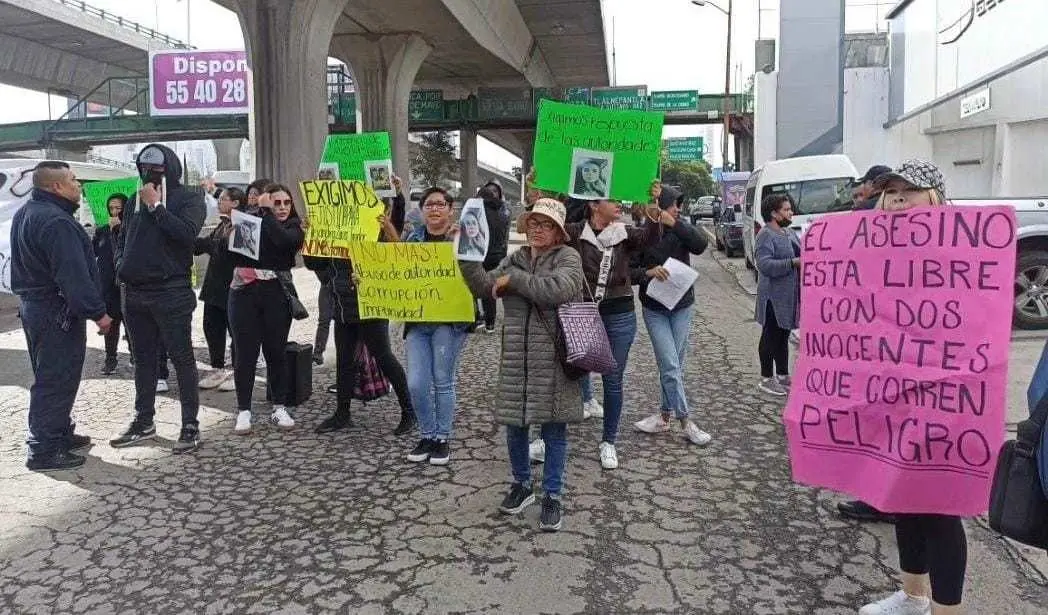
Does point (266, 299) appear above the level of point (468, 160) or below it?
below

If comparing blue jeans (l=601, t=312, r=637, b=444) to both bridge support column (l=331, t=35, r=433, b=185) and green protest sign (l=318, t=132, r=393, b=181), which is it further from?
bridge support column (l=331, t=35, r=433, b=185)

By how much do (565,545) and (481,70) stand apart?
3340 cm

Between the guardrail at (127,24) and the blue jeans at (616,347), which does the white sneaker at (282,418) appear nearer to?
the blue jeans at (616,347)

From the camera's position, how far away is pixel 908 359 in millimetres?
2857

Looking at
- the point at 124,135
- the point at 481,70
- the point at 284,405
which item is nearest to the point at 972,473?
the point at 284,405

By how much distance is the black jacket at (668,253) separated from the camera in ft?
17.1

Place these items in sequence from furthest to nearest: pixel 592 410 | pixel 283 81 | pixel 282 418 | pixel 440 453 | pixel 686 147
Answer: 1. pixel 686 147
2. pixel 283 81
3. pixel 592 410
4. pixel 282 418
5. pixel 440 453

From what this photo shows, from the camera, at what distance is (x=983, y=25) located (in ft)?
52.5

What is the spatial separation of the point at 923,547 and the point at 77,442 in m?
5.10

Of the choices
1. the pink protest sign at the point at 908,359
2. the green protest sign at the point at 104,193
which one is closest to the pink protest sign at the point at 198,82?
the green protest sign at the point at 104,193

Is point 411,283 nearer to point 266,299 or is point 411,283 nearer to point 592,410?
point 266,299

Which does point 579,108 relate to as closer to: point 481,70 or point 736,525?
point 736,525

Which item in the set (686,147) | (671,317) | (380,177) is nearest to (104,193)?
(380,177)

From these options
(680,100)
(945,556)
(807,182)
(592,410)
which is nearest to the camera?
(945,556)
